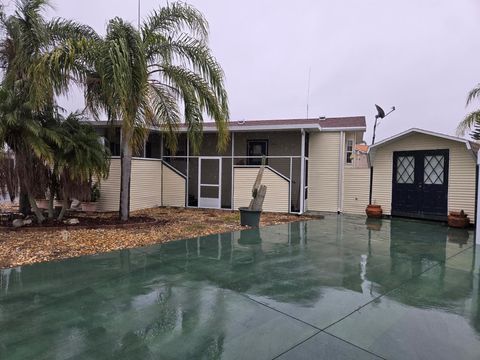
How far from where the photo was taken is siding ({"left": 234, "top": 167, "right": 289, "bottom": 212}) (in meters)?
11.8

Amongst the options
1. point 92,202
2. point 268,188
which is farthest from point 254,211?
point 92,202

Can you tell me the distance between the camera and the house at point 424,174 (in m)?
10.2

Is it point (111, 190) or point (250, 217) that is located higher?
point (111, 190)

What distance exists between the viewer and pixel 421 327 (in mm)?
3127

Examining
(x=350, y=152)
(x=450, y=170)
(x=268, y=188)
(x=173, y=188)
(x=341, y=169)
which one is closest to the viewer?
(x=450, y=170)

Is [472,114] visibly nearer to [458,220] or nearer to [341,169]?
[458,220]

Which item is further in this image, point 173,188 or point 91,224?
point 173,188

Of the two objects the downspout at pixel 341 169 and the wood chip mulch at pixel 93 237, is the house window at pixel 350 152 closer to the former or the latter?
the downspout at pixel 341 169

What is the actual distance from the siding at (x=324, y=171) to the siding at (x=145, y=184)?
→ 5.98m

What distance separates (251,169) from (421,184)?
5.76 m

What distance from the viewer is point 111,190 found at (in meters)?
11.4

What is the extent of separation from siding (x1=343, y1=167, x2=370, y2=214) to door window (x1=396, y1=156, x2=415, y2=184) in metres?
1.07

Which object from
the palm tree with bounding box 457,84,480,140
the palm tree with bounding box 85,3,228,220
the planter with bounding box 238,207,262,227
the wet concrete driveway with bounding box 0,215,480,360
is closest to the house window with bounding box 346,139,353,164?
the palm tree with bounding box 457,84,480,140

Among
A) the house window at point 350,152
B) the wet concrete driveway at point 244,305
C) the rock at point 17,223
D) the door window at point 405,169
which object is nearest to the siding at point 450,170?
the door window at point 405,169
